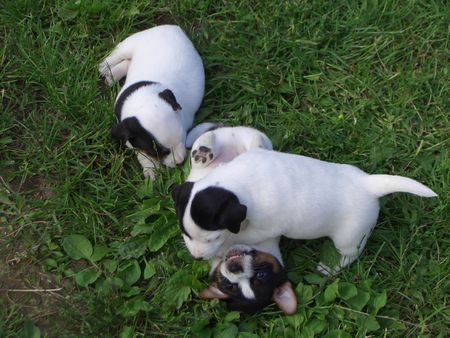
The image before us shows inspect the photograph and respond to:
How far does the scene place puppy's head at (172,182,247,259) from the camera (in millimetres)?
Answer: 3688

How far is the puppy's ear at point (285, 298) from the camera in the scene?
163 inches

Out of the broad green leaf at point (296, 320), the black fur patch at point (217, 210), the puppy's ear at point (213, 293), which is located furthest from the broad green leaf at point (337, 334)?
the black fur patch at point (217, 210)

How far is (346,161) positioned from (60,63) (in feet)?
7.38

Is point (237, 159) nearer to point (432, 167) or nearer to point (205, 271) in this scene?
point (205, 271)

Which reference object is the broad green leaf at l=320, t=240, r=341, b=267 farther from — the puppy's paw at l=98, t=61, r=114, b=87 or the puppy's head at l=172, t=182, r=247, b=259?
the puppy's paw at l=98, t=61, r=114, b=87

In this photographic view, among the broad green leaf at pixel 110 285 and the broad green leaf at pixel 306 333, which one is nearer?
the broad green leaf at pixel 306 333

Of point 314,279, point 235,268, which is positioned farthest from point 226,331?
point 314,279

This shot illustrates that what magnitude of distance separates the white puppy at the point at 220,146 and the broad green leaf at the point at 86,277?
0.88 m

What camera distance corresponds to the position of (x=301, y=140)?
4863 millimetres

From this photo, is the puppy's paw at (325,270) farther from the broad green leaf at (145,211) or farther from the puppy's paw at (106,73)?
the puppy's paw at (106,73)

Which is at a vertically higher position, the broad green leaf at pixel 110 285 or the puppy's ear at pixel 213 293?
the puppy's ear at pixel 213 293

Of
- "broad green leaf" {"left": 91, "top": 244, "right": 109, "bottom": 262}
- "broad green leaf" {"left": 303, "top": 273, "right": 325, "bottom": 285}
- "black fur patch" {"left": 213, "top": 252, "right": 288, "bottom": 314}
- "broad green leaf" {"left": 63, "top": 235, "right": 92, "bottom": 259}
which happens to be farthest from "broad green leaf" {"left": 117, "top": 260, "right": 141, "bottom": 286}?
"broad green leaf" {"left": 303, "top": 273, "right": 325, "bottom": 285}

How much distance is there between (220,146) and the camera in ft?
14.5

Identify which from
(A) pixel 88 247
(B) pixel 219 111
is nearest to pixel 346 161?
(B) pixel 219 111
